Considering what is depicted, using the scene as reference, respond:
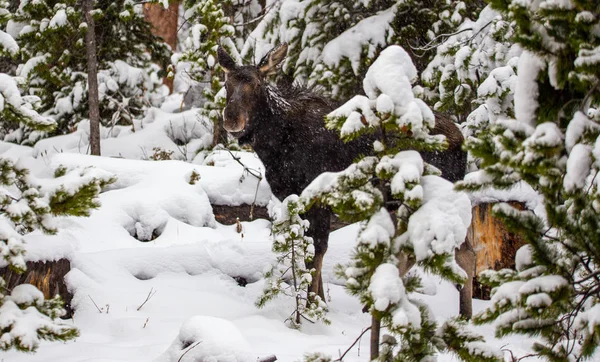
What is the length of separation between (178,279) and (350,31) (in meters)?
5.16

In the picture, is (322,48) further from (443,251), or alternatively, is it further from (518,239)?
(443,251)

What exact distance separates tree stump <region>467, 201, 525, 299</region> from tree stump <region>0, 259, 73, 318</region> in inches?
175

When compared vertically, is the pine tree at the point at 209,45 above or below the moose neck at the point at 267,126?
above

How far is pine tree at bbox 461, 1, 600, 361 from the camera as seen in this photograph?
232cm

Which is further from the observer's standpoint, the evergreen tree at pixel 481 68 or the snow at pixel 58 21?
the snow at pixel 58 21

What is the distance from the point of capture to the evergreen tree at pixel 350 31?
9.45 metres

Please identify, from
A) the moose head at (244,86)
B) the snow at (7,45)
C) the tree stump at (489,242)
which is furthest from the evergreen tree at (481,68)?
the snow at (7,45)

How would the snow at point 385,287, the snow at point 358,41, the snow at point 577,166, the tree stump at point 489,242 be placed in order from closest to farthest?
the snow at point 577,166 < the snow at point 385,287 < the tree stump at point 489,242 < the snow at point 358,41

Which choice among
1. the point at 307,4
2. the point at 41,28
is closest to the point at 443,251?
the point at 307,4

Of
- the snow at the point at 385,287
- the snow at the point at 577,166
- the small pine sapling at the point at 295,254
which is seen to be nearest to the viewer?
the snow at the point at 577,166

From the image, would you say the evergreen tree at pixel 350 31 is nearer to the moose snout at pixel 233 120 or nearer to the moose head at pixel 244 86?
the moose head at pixel 244 86

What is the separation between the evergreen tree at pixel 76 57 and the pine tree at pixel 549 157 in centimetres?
946

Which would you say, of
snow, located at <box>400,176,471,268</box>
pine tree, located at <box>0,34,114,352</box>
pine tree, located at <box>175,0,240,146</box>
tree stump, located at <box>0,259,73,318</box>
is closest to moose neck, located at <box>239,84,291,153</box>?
tree stump, located at <box>0,259,73,318</box>

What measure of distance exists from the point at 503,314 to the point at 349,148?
14.0ft
